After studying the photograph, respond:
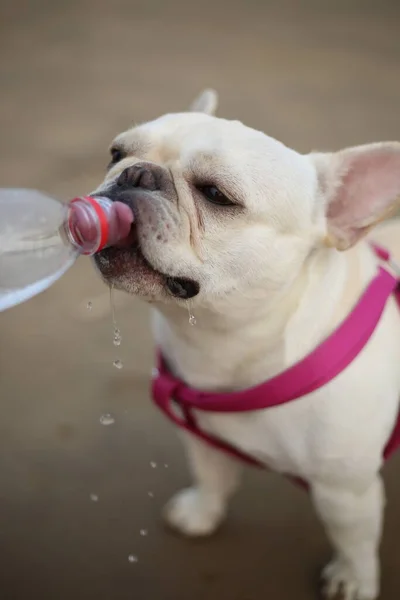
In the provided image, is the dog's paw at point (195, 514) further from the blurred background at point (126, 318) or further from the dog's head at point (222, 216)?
the dog's head at point (222, 216)

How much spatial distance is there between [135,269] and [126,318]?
0.94 meters

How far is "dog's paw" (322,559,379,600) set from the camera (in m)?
1.23

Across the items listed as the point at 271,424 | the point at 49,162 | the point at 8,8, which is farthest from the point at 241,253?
the point at 8,8

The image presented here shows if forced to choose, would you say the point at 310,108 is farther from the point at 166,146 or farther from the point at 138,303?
the point at 166,146

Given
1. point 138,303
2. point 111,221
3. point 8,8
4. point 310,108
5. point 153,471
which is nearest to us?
point 111,221

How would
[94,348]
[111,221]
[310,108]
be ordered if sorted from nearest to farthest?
[111,221]
[94,348]
[310,108]

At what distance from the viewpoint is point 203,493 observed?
1332 mm

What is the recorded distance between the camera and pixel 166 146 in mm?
966

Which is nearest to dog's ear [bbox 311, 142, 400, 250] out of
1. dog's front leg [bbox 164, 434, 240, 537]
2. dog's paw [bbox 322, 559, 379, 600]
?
dog's front leg [bbox 164, 434, 240, 537]

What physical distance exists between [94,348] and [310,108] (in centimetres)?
126

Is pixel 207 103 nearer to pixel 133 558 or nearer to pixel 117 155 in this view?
pixel 117 155

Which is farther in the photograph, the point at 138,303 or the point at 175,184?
the point at 138,303

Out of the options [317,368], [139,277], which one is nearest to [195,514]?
[317,368]

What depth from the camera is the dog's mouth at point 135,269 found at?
0.88 m
